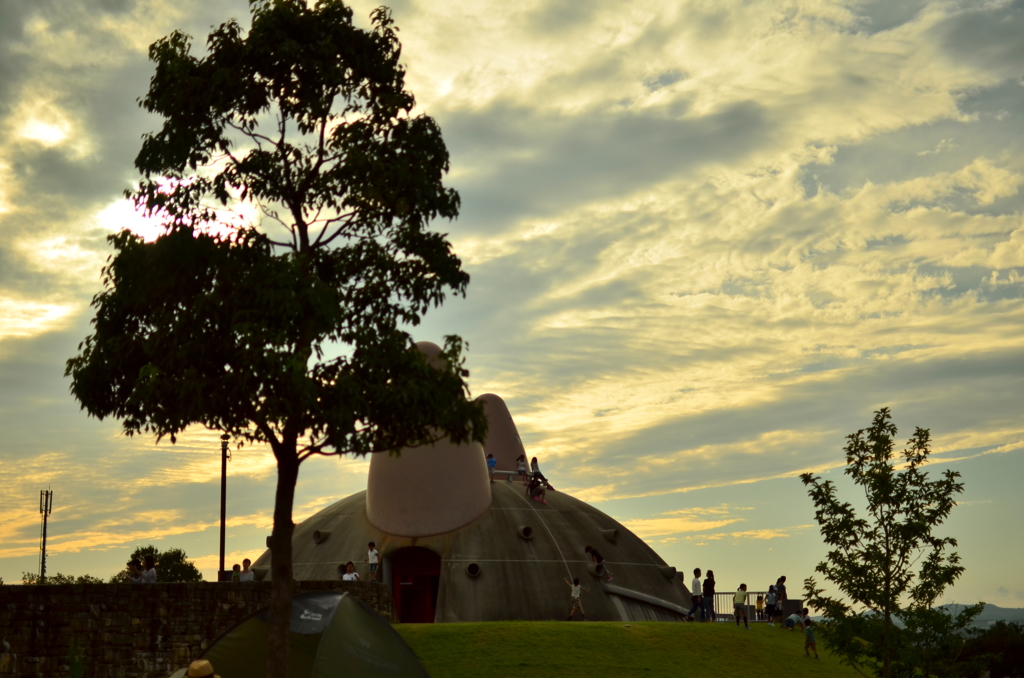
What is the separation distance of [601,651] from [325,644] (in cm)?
1099

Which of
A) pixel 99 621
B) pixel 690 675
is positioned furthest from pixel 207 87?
pixel 690 675

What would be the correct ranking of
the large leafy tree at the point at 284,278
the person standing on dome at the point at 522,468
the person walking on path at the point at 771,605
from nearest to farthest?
the large leafy tree at the point at 284,278 < the person walking on path at the point at 771,605 < the person standing on dome at the point at 522,468

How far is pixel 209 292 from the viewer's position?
15453 millimetres

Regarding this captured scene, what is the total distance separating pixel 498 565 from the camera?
1271 inches

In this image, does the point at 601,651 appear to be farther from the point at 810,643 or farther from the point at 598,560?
the point at 598,560

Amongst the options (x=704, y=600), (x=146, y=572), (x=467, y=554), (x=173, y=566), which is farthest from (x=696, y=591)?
(x=173, y=566)

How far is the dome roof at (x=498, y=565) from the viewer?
31.4 metres

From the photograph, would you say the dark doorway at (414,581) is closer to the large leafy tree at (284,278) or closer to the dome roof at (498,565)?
the dome roof at (498,565)

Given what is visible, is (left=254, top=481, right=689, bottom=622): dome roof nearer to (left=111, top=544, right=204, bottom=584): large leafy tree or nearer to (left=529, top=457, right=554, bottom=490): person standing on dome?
(left=529, top=457, right=554, bottom=490): person standing on dome

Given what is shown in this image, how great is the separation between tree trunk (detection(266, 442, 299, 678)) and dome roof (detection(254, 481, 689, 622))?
1595cm

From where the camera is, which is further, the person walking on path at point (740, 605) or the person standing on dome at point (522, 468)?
the person standing on dome at point (522, 468)

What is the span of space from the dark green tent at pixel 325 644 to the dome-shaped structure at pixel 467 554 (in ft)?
45.7

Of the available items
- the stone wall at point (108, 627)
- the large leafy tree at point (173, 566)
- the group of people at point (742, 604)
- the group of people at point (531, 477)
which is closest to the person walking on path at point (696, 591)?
the group of people at point (742, 604)

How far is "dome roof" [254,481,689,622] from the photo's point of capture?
103 feet
